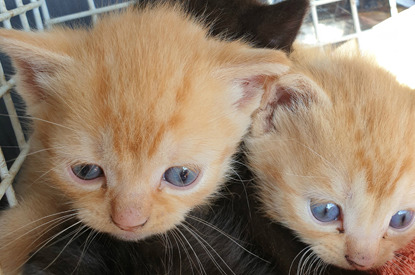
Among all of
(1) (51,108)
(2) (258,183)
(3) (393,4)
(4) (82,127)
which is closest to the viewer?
(4) (82,127)

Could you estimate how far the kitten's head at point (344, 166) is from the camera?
1.19 meters

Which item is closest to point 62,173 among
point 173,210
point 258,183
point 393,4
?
point 173,210

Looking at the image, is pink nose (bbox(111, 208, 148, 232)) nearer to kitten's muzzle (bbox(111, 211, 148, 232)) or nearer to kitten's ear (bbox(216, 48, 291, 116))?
kitten's muzzle (bbox(111, 211, 148, 232))

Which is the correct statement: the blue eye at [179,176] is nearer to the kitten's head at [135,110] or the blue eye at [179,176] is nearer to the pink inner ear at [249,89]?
the kitten's head at [135,110]

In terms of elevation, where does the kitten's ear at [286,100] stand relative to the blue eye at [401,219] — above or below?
above

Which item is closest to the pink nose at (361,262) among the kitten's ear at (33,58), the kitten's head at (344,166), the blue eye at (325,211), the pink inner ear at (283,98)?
the kitten's head at (344,166)

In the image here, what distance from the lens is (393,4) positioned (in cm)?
199

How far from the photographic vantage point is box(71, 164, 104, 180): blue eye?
1.16 meters

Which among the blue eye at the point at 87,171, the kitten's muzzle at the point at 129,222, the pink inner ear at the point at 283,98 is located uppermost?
the pink inner ear at the point at 283,98

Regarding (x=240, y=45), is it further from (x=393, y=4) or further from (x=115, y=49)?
(x=393, y=4)

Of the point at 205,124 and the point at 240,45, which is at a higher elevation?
the point at 240,45

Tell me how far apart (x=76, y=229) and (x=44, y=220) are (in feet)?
0.62

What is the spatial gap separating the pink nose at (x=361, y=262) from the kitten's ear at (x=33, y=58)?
3.31 ft

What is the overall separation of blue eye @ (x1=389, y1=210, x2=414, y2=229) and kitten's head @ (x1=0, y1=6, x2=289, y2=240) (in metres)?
0.55
